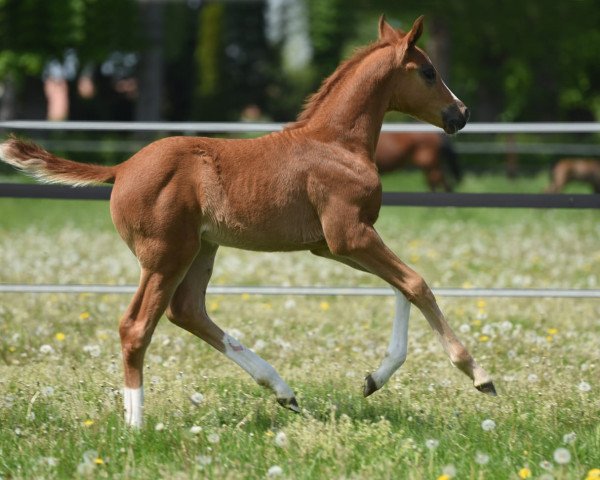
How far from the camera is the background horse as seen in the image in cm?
1861

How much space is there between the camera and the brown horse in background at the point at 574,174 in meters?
18.2

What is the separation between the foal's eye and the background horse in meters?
13.2

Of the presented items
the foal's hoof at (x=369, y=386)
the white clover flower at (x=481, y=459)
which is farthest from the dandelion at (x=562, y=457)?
the foal's hoof at (x=369, y=386)

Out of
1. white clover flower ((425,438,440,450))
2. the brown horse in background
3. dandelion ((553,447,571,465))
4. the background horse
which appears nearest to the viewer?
dandelion ((553,447,571,465))

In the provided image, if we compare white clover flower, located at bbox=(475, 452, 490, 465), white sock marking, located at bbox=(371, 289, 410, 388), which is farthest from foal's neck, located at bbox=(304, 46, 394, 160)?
white clover flower, located at bbox=(475, 452, 490, 465)

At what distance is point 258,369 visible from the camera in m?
5.05

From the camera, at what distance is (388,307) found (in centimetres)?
843

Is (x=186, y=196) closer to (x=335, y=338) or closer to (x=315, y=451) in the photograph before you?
(x=315, y=451)

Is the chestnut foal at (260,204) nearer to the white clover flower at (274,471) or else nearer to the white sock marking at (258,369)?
the white sock marking at (258,369)

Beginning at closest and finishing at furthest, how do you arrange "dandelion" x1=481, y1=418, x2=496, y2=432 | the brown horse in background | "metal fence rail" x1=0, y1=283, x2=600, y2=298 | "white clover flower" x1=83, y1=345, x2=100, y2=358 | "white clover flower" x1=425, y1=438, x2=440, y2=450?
1. "white clover flower" x1=425, y1=438, x2=440, y2=450
2. "dandelion" x1=481, y1=418, x2=496, y2=432
3. "white clover flower" x1=83, y1=345, x2=100, y2=358
4. "metal fence rail" x1=0, y1=283, x2=600, y2=298
5. the brown horse in background

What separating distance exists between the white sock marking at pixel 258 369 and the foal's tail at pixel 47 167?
0.95 metres

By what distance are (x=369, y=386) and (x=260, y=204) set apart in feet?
3.10

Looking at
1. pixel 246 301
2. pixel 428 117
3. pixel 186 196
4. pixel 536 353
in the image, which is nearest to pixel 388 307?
pixel 246 301

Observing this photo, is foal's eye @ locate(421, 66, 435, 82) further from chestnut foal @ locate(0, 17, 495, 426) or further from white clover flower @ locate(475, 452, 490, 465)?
white clover flower @ locate(475, 452, 490, 465)
